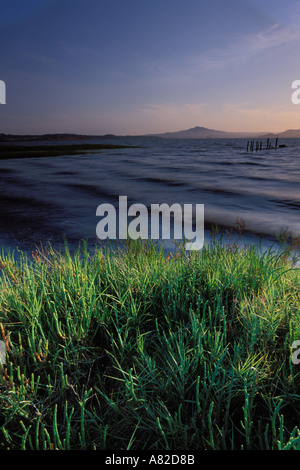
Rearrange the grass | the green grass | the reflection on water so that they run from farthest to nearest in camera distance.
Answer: the grass
the reflection on water
the green grass

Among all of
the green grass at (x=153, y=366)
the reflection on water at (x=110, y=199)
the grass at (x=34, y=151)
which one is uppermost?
the grass at (x=34, y=151)

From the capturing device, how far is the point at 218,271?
2.92 m

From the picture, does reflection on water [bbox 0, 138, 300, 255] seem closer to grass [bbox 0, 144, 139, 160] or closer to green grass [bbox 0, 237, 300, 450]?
green grass [bbox 0, 237, 300, 450]

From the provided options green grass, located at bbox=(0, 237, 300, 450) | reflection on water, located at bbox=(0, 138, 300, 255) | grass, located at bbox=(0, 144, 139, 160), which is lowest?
green grass, located at bbox=(0, 237, 300, 450)

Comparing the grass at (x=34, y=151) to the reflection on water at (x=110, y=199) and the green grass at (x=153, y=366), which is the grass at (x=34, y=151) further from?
the green grass at (x=153, y=366)

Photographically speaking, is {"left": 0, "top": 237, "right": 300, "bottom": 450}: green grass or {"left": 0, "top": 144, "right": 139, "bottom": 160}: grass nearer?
{"left": 0, "top": 237, "right": 300, "bottom": 450}: green grass

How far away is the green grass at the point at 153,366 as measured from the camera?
5.90 feet

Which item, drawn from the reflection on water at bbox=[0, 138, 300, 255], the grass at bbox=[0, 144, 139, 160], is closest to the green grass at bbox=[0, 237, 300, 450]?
the reflection on water at bbox=[0, 138, 300, 255]

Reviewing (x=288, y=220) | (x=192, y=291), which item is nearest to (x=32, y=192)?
(x=288, y=220)

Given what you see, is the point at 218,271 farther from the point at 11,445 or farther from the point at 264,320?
the point at 11,445

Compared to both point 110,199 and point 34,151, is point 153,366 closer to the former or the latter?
point 110,199

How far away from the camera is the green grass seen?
70.8 inches

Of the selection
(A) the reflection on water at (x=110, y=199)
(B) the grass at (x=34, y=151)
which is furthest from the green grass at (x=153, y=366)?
(B) the grass at (x=34, y=151)

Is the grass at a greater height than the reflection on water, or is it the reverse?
the grass
